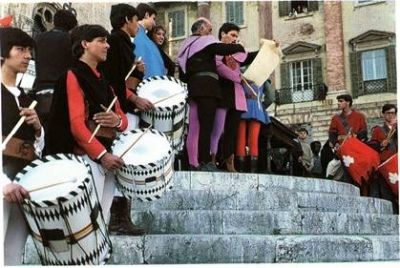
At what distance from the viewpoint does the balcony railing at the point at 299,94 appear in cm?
1914

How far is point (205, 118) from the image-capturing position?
5207 mm

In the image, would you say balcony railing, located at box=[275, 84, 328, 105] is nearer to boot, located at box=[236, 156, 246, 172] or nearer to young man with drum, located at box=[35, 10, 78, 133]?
boot, located at box=[236, 156, 246, 172]

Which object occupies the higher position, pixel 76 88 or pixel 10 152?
pixel 76 88

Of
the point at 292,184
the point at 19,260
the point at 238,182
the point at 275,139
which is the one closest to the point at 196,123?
the point at 238,182

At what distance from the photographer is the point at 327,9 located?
780 inches

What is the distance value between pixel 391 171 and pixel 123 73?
327 centimetres

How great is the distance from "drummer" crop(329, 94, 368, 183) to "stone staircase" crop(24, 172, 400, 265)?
1730mm

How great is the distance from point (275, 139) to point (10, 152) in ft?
22.7

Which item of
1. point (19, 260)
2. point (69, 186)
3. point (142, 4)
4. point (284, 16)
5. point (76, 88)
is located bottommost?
point (19, 260)

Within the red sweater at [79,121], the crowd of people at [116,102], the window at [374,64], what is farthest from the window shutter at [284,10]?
the red sweater at [79,121]

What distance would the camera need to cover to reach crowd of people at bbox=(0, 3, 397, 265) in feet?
9.51

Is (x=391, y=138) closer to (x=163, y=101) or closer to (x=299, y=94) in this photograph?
(x=163, y=101)

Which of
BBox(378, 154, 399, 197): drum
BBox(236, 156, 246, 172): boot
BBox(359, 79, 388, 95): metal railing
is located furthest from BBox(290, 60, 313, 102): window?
BBox(236, 156, 246, 172): boot

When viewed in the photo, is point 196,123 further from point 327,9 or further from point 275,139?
point 327,9
